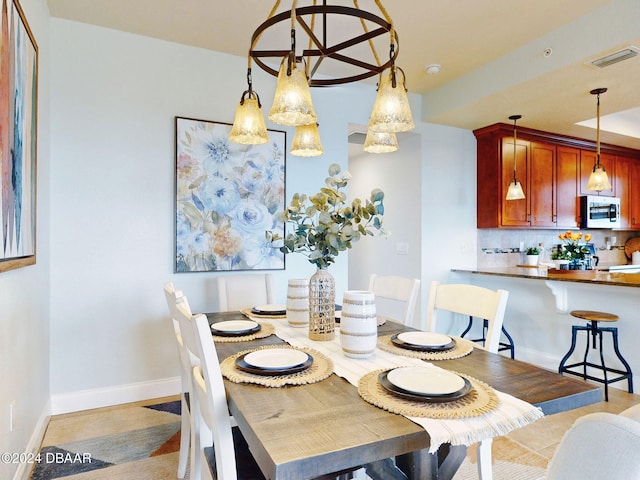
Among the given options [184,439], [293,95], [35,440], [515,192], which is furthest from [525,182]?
[35,440]

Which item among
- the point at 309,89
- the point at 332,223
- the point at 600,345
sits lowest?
the point at 600,345

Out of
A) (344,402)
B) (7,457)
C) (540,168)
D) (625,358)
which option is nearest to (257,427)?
(344,402)

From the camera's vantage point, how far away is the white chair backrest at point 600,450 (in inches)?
17.8

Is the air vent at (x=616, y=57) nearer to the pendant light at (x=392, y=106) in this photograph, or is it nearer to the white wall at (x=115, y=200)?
the pendant light at (x=392, y=106)

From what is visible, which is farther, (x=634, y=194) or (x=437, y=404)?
(x=634, y=194)

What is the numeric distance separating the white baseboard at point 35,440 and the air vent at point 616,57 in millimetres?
3888

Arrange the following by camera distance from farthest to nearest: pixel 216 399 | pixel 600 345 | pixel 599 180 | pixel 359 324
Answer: pixel 599 180 → pixel 600 345 → pixel 359 324 → pixel 216 399

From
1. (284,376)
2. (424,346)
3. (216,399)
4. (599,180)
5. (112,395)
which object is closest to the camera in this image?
(216,399)

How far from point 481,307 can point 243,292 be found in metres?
1.45

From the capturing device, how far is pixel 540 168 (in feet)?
14.4

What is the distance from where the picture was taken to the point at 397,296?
7.13ft

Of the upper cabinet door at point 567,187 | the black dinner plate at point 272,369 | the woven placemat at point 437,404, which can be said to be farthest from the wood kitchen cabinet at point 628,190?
the black dinner plate at point 272,369

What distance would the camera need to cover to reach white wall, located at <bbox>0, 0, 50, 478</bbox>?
1542mm

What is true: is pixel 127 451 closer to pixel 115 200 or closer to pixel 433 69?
pixel 115 200
